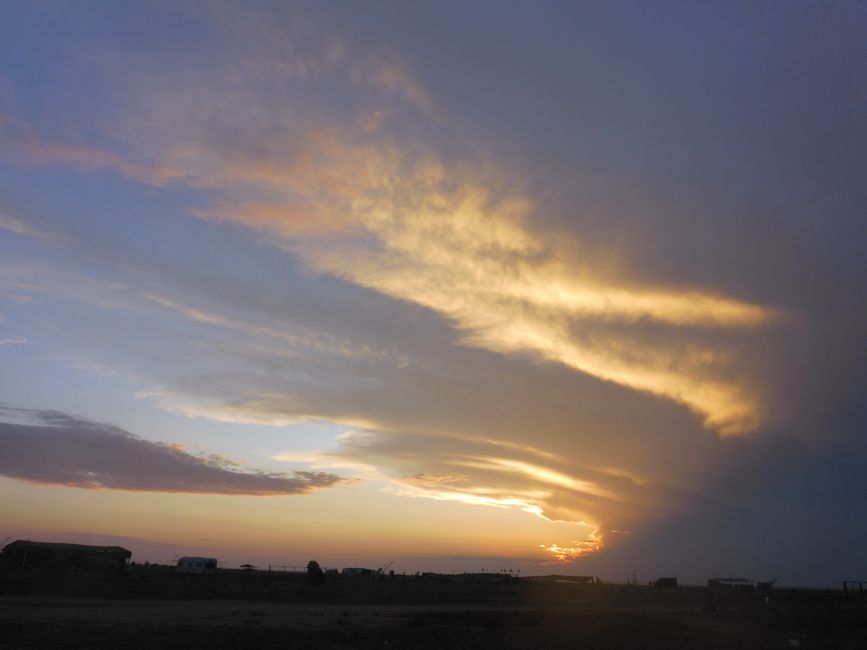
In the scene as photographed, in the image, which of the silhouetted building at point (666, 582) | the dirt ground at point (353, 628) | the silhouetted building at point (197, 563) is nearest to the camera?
the dirt ground at point (353, 628)

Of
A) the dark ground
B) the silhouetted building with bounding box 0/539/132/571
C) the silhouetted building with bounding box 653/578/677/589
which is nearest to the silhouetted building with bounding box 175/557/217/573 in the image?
the silhouetted building with bounding box 0/539/132/571

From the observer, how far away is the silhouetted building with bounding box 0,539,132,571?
3381 inches

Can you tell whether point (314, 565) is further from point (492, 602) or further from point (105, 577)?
point (492, 602)

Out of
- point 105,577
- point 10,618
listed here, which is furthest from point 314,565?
point 10,618

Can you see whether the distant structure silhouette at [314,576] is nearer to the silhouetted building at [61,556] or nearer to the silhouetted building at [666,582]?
the silhouetted building at [61,556]

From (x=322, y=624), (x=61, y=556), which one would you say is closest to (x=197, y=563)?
(x=61, y=556)

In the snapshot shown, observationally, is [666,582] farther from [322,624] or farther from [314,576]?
[322,624]

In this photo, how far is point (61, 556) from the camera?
300 ft

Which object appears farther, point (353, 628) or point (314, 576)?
point (314, 576)

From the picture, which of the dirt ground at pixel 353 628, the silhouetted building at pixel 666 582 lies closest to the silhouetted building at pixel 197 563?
the dirt ground at pixel 353 628

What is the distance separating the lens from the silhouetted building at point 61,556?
85.9 meters

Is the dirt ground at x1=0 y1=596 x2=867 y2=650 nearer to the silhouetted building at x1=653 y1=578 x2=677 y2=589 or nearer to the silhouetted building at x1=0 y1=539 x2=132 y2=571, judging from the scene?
the silhouetted building at x1=0 y1=539 x2=132 y2=571

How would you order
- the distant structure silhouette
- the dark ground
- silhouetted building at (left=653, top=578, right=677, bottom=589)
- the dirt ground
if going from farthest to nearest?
silhouetted building at (left=653, top=578, right=677, bottom=589), the distant structure silhouette, the dark ground, the dirt ground

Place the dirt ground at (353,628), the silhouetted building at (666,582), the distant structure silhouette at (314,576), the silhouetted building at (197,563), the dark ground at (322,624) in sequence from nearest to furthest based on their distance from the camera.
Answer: the dirt ground at (353,628) < the dark ground at (322,624) < the distant structure silhouette at (314,576) < the silhouetted building at (197,563) < the silhouetted building at (666,582)
